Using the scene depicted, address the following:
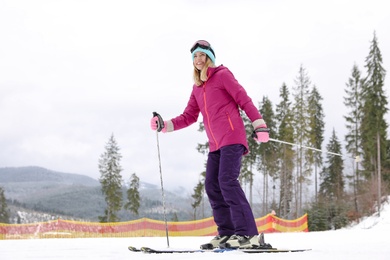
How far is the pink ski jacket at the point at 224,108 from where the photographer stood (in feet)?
14.6

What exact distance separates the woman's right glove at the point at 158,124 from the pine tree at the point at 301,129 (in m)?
43.3

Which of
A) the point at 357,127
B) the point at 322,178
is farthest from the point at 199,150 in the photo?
the point at 322,178

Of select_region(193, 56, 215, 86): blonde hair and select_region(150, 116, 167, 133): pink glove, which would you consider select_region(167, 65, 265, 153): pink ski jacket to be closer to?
select_region(193, 56, 215, 86): blonde hair

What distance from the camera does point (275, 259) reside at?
10.6 ft

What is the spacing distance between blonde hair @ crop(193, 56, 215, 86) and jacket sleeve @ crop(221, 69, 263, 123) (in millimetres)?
219

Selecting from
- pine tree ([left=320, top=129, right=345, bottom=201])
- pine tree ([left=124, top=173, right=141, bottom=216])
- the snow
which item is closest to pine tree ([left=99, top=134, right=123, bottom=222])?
pine tree ([left=124, top=173, right=141, bottom=216])

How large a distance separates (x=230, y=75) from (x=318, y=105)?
52.7 metres

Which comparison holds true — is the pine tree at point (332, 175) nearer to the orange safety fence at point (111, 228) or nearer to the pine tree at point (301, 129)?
the pine tree at point (301, 129)

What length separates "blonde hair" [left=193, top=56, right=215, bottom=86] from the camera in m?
4.75

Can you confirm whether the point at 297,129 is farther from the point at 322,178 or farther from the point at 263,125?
the point at 263,125

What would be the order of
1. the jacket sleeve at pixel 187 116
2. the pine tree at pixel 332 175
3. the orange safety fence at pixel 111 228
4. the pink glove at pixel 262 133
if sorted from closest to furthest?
the pink glove at pixel 262 133 → the jacket sleeve at pixel 187 116 → the orange safety fence at pixel 111 228 → the pine tree at pixel 332 175

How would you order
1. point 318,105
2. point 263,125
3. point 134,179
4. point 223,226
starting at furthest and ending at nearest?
point 134,179 → point 318,105 → point 223,226 → point 263,125

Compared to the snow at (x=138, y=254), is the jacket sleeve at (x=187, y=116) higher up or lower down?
higher up

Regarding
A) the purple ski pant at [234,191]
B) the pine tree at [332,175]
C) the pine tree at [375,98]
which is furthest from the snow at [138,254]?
the pine tree at [332,175]
